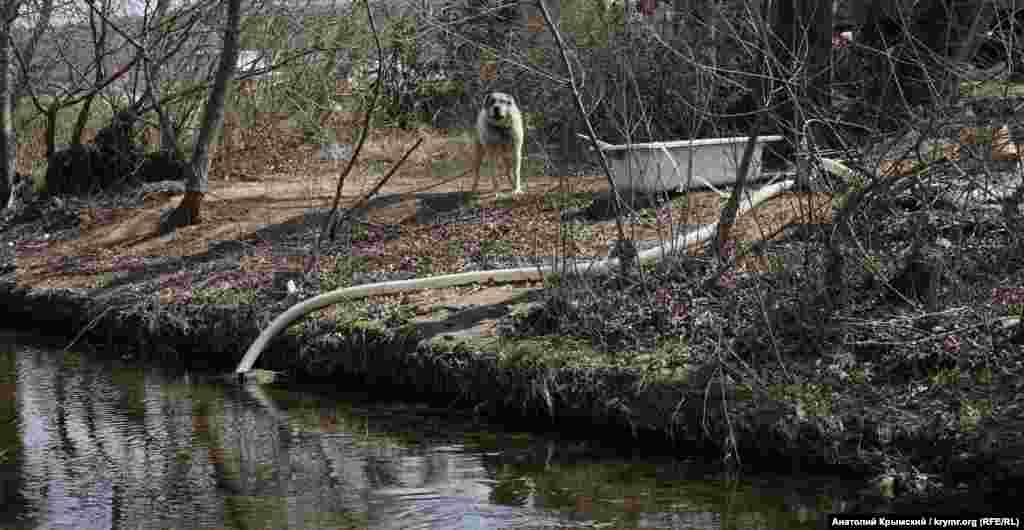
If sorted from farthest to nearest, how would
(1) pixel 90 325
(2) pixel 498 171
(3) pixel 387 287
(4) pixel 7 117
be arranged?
(4) pixel 7 117 → (2) pixel 498 171 → (1) pixel 90 325 → (3) pixel 387 287

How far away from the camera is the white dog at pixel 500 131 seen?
16.0 meters

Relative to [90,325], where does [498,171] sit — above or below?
above

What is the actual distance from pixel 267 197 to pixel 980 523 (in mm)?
12901

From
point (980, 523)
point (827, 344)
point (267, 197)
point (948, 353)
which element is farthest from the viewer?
point (267, 197)

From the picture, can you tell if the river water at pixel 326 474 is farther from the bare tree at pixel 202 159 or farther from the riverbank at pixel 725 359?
the bare tree at pixel 202 159

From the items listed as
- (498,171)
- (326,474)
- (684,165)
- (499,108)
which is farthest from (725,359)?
(498,171)

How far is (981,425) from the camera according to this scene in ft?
25.1

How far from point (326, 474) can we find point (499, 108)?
7.72 metres

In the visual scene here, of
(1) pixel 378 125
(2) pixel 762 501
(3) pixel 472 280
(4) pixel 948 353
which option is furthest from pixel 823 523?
(1) pixel 378 125

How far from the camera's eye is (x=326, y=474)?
8875 mm

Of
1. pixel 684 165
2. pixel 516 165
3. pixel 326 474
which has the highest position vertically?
pixel 516 165

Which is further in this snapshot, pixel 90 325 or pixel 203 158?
pixel 203 158

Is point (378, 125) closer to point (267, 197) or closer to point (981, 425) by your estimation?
point (267, 197)

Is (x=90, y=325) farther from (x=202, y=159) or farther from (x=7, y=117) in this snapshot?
(x=7, y=117)
